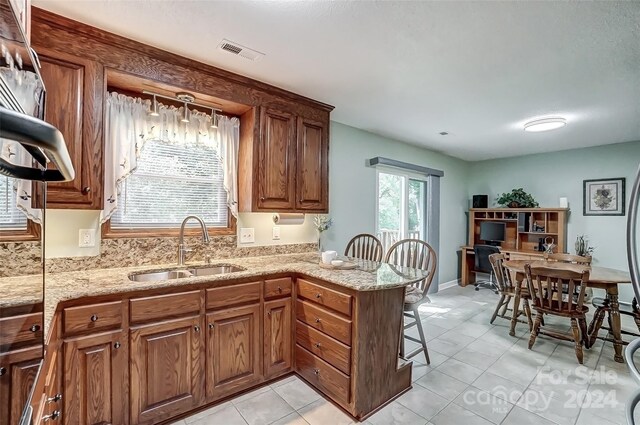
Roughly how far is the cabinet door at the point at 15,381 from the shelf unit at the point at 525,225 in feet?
19.5

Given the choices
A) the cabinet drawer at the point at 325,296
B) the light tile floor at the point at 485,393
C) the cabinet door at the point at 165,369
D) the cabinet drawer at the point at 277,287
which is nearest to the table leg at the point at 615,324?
the light tile floor at the point at 485,393

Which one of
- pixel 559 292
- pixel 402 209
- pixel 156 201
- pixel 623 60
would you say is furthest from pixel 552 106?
pixel 156 201

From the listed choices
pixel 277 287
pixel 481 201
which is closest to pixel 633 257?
pixel 277 287

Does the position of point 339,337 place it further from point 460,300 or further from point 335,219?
point 460,300

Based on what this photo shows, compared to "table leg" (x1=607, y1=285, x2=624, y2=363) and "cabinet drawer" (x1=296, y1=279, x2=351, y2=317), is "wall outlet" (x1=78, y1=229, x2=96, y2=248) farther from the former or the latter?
"table leg" (x1=607, y1=285, x2=624, y2=363)

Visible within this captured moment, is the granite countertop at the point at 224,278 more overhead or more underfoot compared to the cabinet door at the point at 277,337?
more overhead

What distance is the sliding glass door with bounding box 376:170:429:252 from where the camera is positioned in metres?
4.25

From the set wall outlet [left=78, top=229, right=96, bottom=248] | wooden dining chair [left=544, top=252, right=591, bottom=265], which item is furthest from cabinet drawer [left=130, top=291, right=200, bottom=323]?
wooden dining chair [left=544, top=252, right=591, bottom=265]

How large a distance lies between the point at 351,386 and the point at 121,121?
2.47 m

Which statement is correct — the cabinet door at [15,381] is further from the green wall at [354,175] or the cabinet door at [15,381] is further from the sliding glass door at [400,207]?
the sliding glass door at [400,207]

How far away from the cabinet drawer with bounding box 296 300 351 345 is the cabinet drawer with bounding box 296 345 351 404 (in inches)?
9.2

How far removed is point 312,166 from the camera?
112 inches

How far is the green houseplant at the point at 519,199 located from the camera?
5031 mm

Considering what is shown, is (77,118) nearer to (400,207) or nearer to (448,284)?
(400,207)
